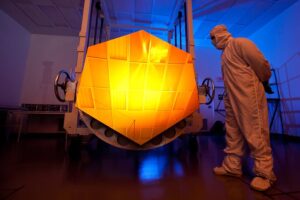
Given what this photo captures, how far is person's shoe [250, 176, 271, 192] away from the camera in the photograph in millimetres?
796

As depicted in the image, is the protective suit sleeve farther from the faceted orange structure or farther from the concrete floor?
the concrete floor

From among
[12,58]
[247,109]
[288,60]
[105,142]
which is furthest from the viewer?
[12,58]

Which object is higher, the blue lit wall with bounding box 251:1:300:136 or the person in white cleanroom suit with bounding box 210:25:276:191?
the blue lit wall with bounding box 251:1:300:136

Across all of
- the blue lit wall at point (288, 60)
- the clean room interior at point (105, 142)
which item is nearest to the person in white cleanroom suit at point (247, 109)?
the clean room interior at point (105, 142)

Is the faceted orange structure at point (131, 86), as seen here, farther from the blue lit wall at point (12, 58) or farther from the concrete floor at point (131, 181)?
the blue lit wall at point (12, 58)

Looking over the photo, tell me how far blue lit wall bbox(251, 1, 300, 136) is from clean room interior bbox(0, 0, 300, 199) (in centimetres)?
2

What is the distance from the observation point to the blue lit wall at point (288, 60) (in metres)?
2.74

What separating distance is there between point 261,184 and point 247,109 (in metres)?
0.41

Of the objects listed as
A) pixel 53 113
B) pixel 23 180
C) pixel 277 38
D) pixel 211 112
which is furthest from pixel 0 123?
pixel 277 38

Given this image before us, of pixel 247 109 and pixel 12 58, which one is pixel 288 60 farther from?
pixel 12 58

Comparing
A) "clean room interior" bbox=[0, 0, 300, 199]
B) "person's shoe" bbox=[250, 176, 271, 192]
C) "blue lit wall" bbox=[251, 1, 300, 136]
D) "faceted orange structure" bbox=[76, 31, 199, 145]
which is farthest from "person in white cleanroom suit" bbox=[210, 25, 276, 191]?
"blue lit wall" bbox=[251, 1, 300, 136]

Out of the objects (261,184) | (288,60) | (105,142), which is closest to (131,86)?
(105,142)

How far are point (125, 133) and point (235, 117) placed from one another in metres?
0.82

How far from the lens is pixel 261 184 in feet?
2.66
